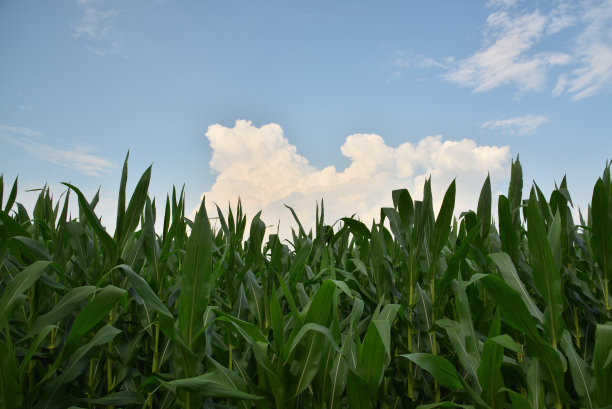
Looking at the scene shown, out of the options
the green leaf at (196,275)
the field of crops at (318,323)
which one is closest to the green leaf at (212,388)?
the field of crops at (318,323)

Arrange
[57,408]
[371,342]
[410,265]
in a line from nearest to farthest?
1. [371,342]
2. [57,408]
3. [410,265]

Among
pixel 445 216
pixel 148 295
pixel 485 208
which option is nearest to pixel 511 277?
pixel 445 216

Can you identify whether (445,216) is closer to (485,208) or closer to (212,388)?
(485,208)

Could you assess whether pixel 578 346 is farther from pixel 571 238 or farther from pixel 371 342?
pixel 371 342

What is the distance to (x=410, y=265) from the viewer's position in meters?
1.35

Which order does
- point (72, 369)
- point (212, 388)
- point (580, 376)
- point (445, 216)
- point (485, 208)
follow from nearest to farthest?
point (212, 388) < point (580, 376) < point (72, 369) < point (445, 216) < point (485, 208)

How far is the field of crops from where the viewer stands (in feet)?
3.32

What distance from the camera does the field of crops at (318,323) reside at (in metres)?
1.01

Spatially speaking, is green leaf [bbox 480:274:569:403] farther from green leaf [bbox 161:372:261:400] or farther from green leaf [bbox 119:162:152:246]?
green leaf [bbox 119:162:152:246]

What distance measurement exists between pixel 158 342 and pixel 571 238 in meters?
1.60

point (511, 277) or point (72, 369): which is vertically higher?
point (511, 277)

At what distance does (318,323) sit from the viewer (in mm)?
1023

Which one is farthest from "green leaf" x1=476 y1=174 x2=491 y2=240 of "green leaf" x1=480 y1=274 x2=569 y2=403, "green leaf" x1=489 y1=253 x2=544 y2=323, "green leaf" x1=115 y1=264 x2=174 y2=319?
"green leaf" x1=115 y1=264 x2=174 y2=319

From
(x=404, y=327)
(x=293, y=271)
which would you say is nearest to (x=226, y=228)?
(x=293, y=271)
